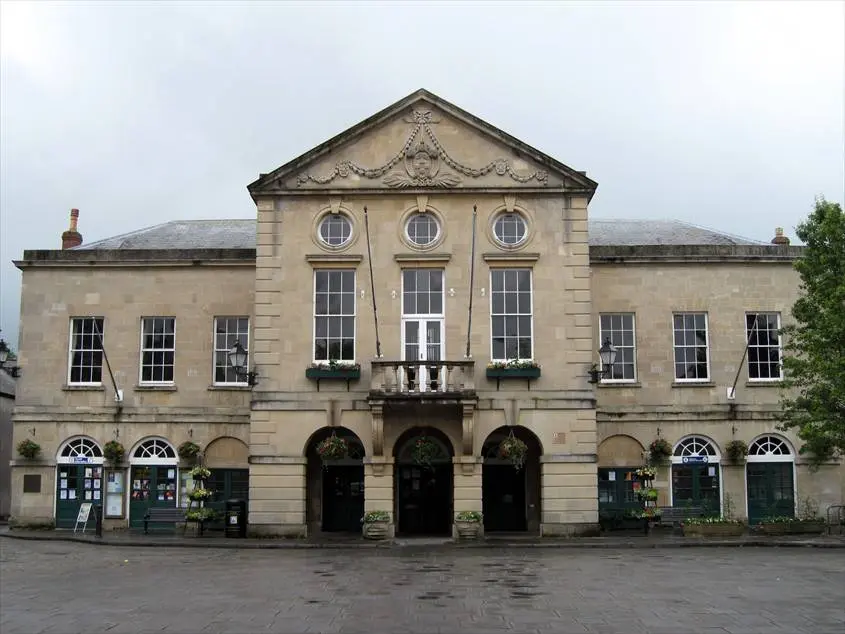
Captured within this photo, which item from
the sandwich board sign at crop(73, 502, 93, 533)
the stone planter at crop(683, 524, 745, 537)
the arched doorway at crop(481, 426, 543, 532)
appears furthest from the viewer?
the sandwich board sign at crop(73, 502, 93, 533)

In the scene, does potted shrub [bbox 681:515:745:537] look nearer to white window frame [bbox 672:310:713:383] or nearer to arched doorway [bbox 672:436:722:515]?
arched doorway [bbox 672:436:722:515]

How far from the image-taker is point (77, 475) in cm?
3170

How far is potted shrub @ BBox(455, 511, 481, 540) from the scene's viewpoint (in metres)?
27.1

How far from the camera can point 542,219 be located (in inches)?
1136

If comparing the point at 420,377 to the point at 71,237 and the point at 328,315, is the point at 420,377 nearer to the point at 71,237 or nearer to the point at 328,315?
Result: the point at 328,315

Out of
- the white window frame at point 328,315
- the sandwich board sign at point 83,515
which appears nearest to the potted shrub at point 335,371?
the white window frame at point 328,315

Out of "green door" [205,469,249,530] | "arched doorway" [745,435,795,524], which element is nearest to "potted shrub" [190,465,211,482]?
"green door" [205,469,249,530]

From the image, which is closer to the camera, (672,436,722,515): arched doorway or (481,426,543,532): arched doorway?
(481,426,543,532): arched doorway

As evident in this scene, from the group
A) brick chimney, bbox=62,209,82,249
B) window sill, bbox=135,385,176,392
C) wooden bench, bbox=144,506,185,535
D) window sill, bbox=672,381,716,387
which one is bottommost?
wooden bench, bbox=144,506,185,535

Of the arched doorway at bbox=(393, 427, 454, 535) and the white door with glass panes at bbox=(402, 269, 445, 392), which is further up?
the white door with glass panes at bbox=(402, 269, 445, 392)

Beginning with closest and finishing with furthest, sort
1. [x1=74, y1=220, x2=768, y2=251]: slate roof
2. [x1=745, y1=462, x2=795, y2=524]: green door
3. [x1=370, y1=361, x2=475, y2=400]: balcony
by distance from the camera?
[x1=370, y1=361, x2=475, y2=400]: balcony → [x1=745, y1=462, x2=795, y2=524]: green door → [x1=74, y1=220, x2=768, y2=251]: slate roof

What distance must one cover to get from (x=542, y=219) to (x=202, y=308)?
11.7 meters

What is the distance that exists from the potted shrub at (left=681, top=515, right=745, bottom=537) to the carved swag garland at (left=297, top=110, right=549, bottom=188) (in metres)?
10.9

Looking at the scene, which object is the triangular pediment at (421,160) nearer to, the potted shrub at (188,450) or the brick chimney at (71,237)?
the potted shrub at (188,450)
